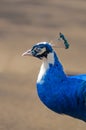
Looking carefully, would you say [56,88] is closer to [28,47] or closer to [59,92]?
[59,92]

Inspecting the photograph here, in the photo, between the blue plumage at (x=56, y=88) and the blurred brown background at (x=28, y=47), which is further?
the blurred brown background at (x=28, y=47)

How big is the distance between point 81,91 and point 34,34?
8.62 feet

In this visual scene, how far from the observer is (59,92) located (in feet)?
6.11

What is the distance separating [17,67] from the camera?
364cm

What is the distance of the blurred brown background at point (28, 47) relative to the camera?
9.30 ft

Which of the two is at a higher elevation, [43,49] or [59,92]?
[43,49]

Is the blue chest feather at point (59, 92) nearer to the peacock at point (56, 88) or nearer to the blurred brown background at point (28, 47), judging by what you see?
the peacock at point (56, 88)

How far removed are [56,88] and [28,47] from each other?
7.41 ft

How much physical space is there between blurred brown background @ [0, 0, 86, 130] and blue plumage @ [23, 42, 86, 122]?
0.88 m

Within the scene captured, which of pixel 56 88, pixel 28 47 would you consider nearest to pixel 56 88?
pixel 56 88

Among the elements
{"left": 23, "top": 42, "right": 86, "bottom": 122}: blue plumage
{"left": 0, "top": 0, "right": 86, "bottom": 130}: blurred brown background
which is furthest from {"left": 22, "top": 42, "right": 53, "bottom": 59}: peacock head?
{"left": 0, "top": 0, "right": 86, "bottom": 130}: blurred brown background

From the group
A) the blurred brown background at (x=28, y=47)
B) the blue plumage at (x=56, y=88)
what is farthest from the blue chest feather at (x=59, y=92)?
the blurred brown background at (x=28, y=47)

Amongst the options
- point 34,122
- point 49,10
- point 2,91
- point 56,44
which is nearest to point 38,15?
point 49,10

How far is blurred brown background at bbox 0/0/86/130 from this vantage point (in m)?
2.84
